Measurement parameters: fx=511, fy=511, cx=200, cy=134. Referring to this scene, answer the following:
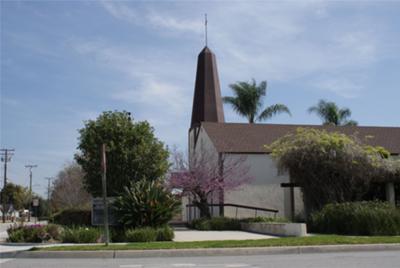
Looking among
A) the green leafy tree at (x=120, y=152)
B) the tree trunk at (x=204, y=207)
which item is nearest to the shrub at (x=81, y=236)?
the green leafy tree at (x=120, y=152)

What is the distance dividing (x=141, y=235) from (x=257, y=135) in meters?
19.8

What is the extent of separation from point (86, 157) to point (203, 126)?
11.0 meters

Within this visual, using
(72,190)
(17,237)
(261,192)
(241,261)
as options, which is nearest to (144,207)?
(17,237)

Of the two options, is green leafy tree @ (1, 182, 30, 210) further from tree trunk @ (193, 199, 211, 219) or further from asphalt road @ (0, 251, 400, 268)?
asphalt road @ (0, 251, 400, 268)

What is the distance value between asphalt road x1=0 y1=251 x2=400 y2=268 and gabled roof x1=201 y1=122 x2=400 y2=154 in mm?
19285

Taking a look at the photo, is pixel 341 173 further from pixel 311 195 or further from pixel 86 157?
pixel 86 157

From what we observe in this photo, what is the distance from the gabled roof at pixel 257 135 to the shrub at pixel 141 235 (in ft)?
Result: 50.2

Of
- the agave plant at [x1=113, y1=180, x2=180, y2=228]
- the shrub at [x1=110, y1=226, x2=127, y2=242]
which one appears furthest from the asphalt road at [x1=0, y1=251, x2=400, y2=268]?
the agave plant at [x1=113, y1=180, x2=180, y2=228]

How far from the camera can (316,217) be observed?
22.5 meters

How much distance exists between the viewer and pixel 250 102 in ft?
176

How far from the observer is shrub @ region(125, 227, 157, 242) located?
17.7 meters

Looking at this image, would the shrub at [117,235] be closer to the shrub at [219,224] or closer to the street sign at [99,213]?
the street sign at [99,213]

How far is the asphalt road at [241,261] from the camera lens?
11760mm

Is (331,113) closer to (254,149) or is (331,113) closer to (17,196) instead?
(254,149)
